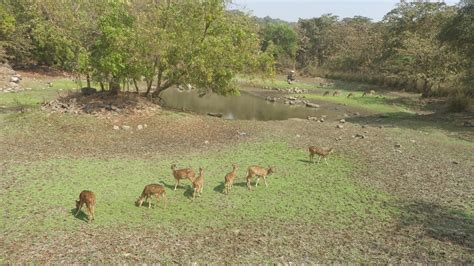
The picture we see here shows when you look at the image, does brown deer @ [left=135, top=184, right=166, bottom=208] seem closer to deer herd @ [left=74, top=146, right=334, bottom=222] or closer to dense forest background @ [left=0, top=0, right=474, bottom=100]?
deer herd @ [left=74, top=146, right=334, bottom=222]

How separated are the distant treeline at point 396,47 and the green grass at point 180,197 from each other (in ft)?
57.7

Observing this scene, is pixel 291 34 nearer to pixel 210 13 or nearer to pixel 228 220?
pixel 210 13

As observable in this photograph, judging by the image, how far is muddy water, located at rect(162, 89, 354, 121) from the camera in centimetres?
3254

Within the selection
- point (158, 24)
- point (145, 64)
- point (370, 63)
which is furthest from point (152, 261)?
point (370, 63)

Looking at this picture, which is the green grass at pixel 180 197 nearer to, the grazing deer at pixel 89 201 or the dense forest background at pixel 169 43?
the grazing deer at pixel 89 201

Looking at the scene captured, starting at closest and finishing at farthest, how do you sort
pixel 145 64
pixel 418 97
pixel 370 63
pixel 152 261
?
pixel 152 261
pixel 145 64
pixel 418 97
pixel 370 63

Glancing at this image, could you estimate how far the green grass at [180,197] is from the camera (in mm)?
10211

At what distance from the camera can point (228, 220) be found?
10.6m

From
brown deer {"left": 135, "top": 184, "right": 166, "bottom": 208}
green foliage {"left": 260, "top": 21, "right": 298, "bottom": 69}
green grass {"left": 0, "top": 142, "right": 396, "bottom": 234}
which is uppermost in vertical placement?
green foliage {"left": 260, "top": 21, "right": 298, "bottom": 69}

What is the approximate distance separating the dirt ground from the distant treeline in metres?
6.79

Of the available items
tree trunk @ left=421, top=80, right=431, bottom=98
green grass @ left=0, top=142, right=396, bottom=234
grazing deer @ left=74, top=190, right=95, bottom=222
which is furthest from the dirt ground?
tree trunk @ left=421, top=80, right=431, bottom=98

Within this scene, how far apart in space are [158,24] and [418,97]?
29.8 m

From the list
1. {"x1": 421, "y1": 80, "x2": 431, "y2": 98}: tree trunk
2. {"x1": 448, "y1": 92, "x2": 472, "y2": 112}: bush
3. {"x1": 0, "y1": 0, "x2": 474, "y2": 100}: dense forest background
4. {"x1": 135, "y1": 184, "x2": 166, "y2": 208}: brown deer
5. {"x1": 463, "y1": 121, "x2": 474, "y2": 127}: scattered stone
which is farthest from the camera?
{"x1": 421, "y1": 80, "x2": 431, "y2": 98}: tree trunk

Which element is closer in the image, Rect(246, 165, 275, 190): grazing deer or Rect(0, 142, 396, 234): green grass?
Rect(0, 142, 396, 234): green grass
